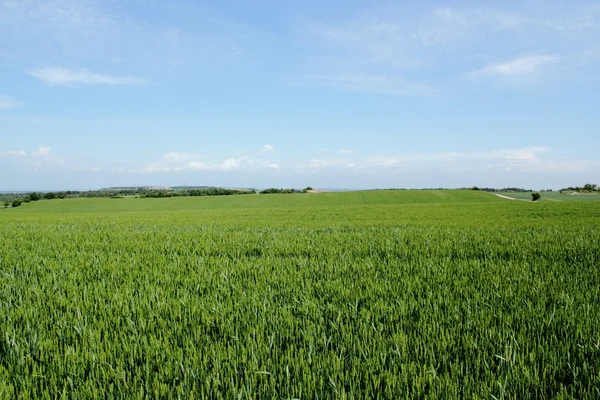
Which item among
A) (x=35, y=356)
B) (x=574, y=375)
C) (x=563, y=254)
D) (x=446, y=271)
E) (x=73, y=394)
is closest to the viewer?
(x=73, y=394)

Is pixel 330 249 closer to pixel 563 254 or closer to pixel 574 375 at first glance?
pixel 563 254

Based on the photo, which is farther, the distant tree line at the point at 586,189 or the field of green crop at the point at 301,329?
the distant tree line at the point at 586,189

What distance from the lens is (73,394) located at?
2283 millimetres

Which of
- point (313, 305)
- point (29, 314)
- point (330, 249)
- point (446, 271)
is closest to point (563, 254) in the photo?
point (446, 271)

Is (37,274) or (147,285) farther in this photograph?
(37,274)

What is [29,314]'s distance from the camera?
3762 millimetres

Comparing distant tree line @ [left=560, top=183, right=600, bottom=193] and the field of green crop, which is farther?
distant tree line @ [left=560, top=183, right=600, bottom=193]

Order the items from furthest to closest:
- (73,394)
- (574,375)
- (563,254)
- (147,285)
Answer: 1. (563,254)
2. (147,285)
3. (574,375)
4. (73,394)

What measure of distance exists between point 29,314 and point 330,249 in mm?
5626

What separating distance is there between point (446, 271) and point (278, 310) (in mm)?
3394

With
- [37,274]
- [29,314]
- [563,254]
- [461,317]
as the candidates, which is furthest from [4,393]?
[563,254]

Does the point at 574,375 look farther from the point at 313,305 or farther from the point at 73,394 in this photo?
the point at 73,394

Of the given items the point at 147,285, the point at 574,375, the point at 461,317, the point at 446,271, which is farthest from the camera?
the point at 446,271

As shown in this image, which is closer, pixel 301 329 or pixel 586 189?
pixel 301 329
